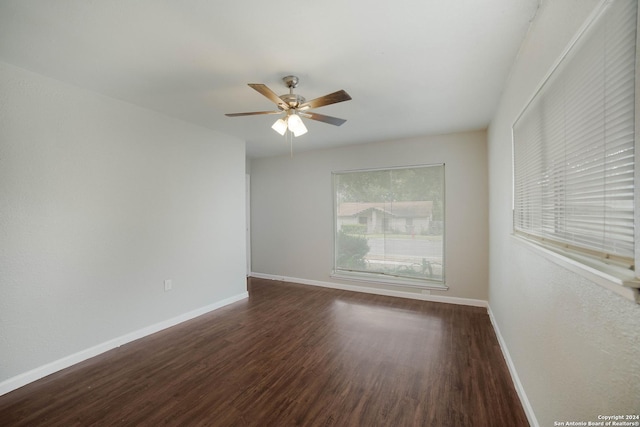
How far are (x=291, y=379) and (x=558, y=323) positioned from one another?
1.86 metres

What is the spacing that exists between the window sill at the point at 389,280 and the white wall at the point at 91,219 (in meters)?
2.23

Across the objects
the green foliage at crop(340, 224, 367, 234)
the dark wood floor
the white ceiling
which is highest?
the white ceiling

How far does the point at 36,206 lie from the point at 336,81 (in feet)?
9.20

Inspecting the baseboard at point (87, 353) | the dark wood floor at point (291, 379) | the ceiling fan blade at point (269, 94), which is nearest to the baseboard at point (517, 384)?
the dark wood floor at point (291, 379)

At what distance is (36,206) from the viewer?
222 centimetres

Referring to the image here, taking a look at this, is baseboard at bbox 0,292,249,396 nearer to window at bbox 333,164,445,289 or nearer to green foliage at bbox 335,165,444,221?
window at bbox 333,164,445,289

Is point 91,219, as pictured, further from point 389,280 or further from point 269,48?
point 389,280

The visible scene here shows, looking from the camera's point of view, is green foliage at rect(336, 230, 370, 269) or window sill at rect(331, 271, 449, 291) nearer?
window sill at rect(331, 271, 449, 291)

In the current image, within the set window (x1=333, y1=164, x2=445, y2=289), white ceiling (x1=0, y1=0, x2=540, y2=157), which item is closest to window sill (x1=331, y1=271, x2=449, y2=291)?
window (x1=333, y1=164, x2=445, y2=289)

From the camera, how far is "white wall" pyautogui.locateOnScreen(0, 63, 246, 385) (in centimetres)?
212

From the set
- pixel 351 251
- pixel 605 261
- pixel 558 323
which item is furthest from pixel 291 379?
pixel 351 251

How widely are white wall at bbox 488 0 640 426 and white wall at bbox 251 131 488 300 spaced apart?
4.72ft

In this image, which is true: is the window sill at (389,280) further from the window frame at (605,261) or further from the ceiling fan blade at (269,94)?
the ceiling fan blade at (269,94)

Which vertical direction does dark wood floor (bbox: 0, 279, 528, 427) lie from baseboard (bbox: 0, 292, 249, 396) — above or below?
below
